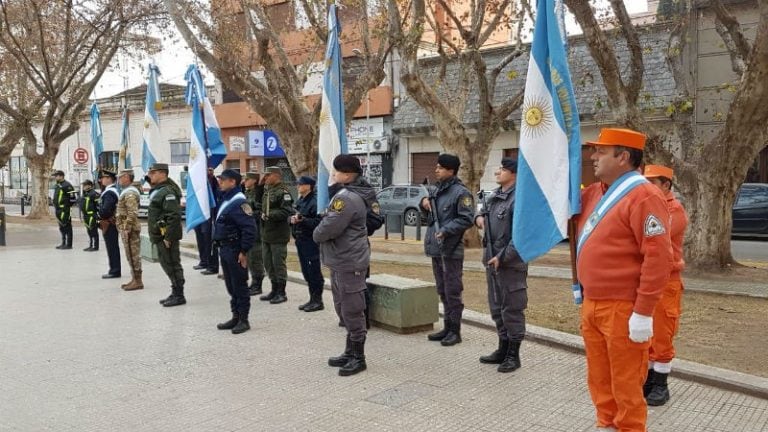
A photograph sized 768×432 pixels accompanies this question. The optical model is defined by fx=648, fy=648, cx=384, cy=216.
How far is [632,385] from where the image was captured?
3471 mm

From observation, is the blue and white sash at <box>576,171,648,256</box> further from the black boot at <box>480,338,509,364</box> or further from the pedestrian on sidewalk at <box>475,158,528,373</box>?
the black boot at <box>480,338,509,364</box>

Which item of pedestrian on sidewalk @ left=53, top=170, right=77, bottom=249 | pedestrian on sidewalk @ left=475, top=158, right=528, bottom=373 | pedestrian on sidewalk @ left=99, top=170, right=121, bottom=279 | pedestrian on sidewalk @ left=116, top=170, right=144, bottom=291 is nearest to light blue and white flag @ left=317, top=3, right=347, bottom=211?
pedestrian on sidewalk @ left=475, top=158, right=528, bottom=373

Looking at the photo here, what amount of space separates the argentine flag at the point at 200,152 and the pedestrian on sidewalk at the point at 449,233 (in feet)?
12.5

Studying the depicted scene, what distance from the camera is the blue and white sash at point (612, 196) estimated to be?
3.51 m

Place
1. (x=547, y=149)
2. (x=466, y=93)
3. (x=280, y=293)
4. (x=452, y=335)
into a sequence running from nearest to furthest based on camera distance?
(x=547, y=149) → (x=452, y=335) → (x=280, y=293) → (x=466, y=93)

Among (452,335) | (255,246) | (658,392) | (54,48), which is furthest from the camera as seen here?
(54,48)

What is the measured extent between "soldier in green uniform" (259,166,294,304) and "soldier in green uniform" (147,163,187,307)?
113cm

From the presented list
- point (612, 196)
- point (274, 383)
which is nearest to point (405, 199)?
point (274, 383)

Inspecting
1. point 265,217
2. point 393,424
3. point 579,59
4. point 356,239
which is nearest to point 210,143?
point 265,217

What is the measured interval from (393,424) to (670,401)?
2.15 m

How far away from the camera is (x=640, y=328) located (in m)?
3.31

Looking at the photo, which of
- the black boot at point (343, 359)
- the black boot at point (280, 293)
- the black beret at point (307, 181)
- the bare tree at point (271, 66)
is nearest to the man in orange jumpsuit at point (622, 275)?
the black boot at point (343, 359)

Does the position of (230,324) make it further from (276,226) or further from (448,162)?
(448,162)

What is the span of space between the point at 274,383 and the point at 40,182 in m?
24.2
